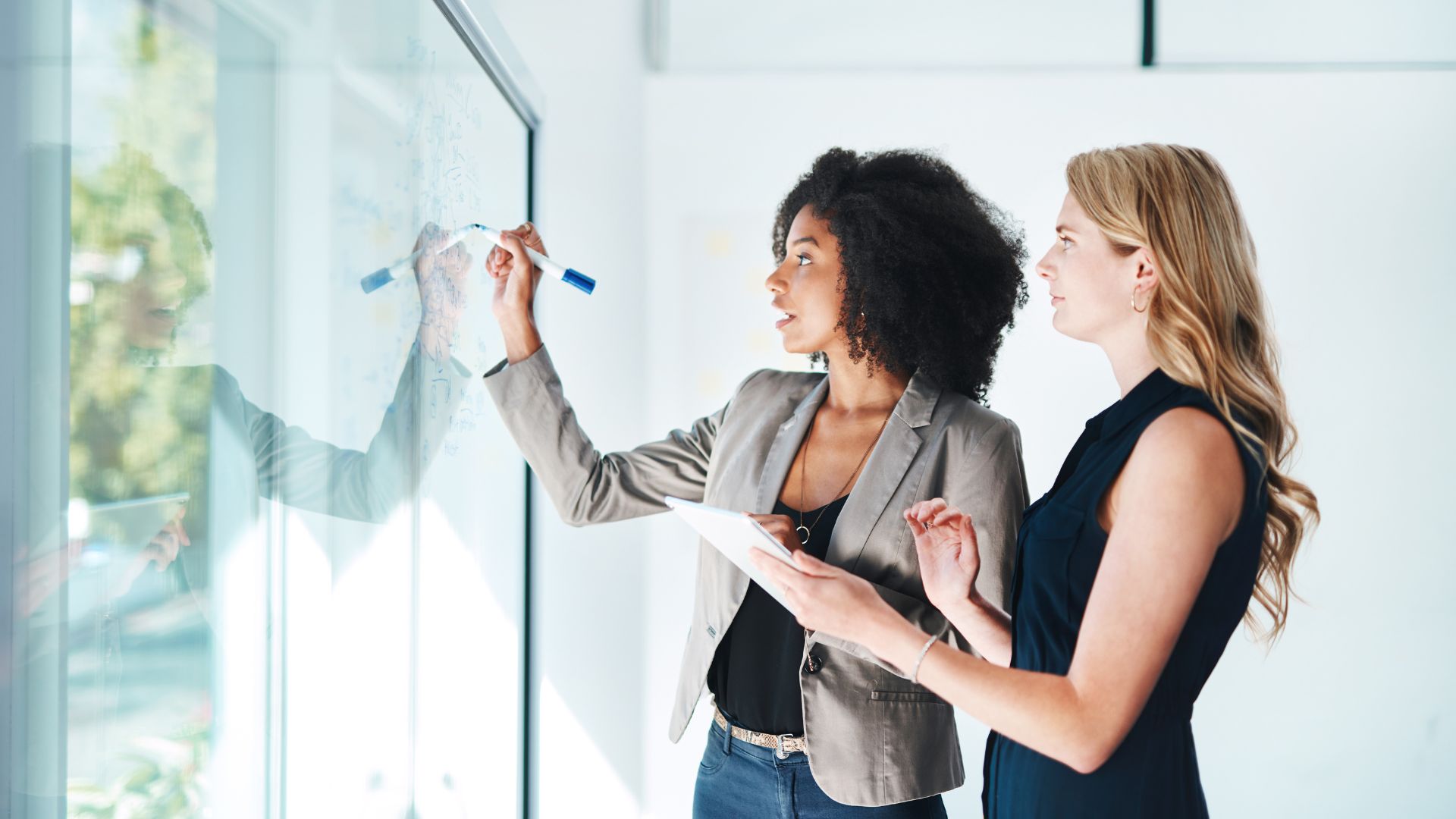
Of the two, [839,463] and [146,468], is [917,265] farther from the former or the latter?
[146,468]

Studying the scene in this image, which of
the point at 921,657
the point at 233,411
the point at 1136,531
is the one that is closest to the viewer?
the point at 233,411

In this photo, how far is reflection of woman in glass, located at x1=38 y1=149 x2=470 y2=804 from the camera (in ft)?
1.65

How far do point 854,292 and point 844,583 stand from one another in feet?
1.72

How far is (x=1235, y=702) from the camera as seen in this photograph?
6.90 ft

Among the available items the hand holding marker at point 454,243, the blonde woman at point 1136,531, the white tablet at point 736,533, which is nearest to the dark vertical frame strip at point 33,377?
the hand holding marker at point 454,243

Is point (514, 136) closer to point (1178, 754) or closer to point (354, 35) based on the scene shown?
point (354, 35)

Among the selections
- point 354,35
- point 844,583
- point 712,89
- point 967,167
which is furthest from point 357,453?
point 967,167

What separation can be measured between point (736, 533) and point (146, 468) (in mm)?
569

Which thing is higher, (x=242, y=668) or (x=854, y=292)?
(x=854, y=292)

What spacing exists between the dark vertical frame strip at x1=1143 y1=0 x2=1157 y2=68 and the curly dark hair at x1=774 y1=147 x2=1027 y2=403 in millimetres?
992

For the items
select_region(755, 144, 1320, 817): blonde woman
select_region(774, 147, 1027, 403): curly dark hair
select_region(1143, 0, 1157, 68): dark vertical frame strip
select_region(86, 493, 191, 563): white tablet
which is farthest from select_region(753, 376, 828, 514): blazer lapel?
select_region(1143, 0, 1157, 68): dark vertical frame strip

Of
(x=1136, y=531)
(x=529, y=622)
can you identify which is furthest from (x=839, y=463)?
(x=529, y=622)

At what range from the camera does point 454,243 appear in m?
1.23

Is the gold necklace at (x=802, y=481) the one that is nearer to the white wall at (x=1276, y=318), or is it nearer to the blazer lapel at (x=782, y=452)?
the blazer lapel at (x=782, y=452)
